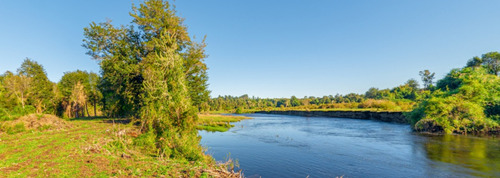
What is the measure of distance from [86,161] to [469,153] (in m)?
28.7

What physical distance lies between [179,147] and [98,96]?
58.5 metres

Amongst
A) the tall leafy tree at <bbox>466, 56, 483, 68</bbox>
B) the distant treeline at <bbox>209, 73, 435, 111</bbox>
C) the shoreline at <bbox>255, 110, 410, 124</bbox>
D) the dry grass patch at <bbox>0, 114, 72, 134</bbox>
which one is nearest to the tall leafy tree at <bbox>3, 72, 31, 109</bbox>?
the dry grass patch at <bbox>0, 114, 72, 134</bbox>

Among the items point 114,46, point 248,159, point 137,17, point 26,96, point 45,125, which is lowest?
point 248,159

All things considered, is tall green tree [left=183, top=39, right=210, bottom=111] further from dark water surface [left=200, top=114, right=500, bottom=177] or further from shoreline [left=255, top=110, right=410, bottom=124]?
shoreline [left=255, top=110, right=410, bottom=124]

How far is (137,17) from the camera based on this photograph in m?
28.0

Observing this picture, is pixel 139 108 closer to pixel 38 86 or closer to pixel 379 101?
pixel 38 86

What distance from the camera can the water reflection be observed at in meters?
15.3

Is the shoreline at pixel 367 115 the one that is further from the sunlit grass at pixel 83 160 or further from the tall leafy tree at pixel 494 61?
the sunlit grass at pixel 83 160

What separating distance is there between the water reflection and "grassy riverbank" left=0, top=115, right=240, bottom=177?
1804 cm

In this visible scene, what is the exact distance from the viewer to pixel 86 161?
35.1 feet

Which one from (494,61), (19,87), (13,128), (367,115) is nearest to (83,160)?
(13,128)

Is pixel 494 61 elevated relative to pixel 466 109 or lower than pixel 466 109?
elevated

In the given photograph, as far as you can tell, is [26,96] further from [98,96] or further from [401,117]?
[401,117]

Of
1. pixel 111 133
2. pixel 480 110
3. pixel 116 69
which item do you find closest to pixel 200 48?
pixel 116 69
